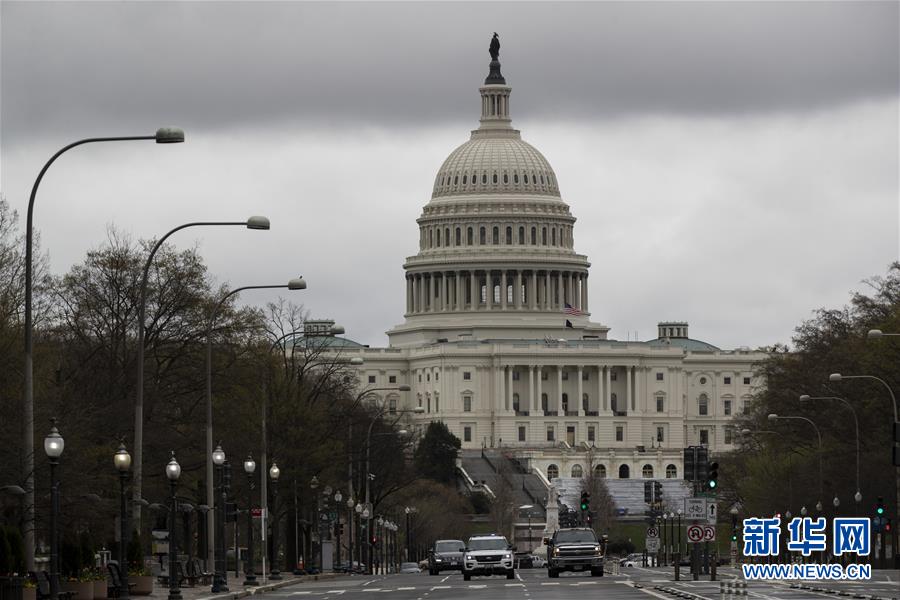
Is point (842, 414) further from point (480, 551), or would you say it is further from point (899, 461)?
point (899, 461)

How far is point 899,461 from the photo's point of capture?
64250mm

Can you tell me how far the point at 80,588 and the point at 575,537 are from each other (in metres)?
32.2

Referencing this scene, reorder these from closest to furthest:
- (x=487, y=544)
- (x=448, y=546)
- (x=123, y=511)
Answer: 1. (x=123, y=511)
2. (x=487, y=544)
3. (x=448, y=546)

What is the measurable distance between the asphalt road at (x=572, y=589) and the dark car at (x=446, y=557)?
1387 centimetres

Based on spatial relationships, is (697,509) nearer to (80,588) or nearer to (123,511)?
(80,588)

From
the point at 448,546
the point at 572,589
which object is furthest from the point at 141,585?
the point at 448,546

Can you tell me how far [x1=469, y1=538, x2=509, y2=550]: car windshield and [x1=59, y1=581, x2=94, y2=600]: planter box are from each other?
3044cm

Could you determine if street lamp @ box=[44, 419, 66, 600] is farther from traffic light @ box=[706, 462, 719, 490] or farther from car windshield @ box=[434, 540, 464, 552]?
car windshield @ box=[434, 540, 464, 552]

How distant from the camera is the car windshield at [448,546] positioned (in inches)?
3745

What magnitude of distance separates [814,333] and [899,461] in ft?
206

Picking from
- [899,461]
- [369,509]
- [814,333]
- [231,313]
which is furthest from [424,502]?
[899,461]

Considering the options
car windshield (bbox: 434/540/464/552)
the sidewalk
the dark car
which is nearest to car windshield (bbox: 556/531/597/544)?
the sidewalk

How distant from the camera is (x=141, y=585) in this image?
59312mm

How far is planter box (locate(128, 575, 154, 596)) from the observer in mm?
58838
